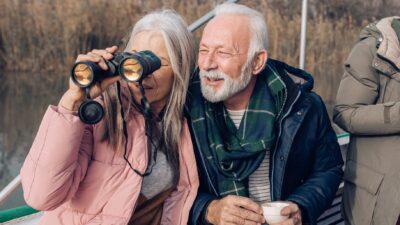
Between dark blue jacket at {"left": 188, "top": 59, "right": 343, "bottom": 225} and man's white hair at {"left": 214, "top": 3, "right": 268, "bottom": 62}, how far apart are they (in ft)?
0.47

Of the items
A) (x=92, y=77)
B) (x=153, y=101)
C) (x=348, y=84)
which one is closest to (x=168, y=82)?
(x=153, y=101)

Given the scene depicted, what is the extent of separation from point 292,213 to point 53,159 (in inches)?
28.8

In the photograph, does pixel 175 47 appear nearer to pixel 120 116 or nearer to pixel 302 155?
pixel 120 116

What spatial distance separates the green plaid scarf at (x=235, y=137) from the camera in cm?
175

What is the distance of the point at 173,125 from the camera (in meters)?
1.71

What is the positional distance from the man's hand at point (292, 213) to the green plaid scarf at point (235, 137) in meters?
0.17

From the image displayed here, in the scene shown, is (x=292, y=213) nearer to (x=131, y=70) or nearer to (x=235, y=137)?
(x=235, y=137)

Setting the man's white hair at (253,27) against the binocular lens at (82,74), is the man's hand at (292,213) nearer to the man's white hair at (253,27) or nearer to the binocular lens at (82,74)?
the man's white hair at (253,27)

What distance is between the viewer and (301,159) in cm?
186

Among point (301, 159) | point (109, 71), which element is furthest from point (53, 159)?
point (301, 159)

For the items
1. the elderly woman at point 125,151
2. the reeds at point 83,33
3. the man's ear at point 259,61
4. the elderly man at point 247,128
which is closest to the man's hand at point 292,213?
the elderly man at point 247,128

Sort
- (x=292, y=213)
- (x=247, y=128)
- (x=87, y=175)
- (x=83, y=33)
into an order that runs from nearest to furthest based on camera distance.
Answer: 1. (x=87, y=175)
2. (x=292, y=213)
3. (x=247, y=128)
4. (x=83, y=33)

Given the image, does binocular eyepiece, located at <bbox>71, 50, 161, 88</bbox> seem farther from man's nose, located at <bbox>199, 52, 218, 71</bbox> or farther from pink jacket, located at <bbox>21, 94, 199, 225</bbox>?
man's nose, located at <bbox>199, 52, 218, 71</bbox>

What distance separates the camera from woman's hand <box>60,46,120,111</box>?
1.40 m
